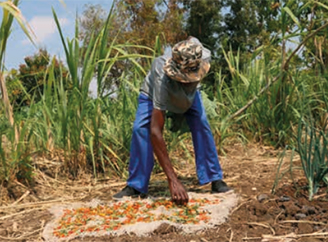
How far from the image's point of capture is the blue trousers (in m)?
3.10

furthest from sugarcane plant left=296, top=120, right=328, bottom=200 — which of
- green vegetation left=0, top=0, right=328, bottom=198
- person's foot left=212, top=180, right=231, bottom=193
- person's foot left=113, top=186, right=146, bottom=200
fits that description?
person's foot left=113, top=186, right=146, bottom=200

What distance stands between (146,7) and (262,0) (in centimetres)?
407

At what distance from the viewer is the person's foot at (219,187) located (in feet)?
10.2

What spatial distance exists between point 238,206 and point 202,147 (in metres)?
0.55

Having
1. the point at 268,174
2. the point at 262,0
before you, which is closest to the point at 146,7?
the point at 262,0

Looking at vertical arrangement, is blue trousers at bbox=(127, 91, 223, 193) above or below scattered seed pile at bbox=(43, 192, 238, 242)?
above

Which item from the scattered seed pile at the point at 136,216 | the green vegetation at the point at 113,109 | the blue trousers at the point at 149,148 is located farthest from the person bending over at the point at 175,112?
the green vegetation at the point at 113,109

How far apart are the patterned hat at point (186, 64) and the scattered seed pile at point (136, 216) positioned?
2.37 ft

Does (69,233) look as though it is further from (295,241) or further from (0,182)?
(295,241)

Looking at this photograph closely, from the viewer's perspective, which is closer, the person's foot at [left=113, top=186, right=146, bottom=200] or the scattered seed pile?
the scattered seed pile

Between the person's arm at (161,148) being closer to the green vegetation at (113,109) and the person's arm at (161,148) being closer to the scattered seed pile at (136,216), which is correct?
the scattered seed pile at (136,216)

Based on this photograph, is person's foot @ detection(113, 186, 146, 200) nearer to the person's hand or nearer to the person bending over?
the person bending over

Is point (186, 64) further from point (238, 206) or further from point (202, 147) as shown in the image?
point (238, 206)

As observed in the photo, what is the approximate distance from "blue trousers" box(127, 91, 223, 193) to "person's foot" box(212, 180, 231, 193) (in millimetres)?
29
